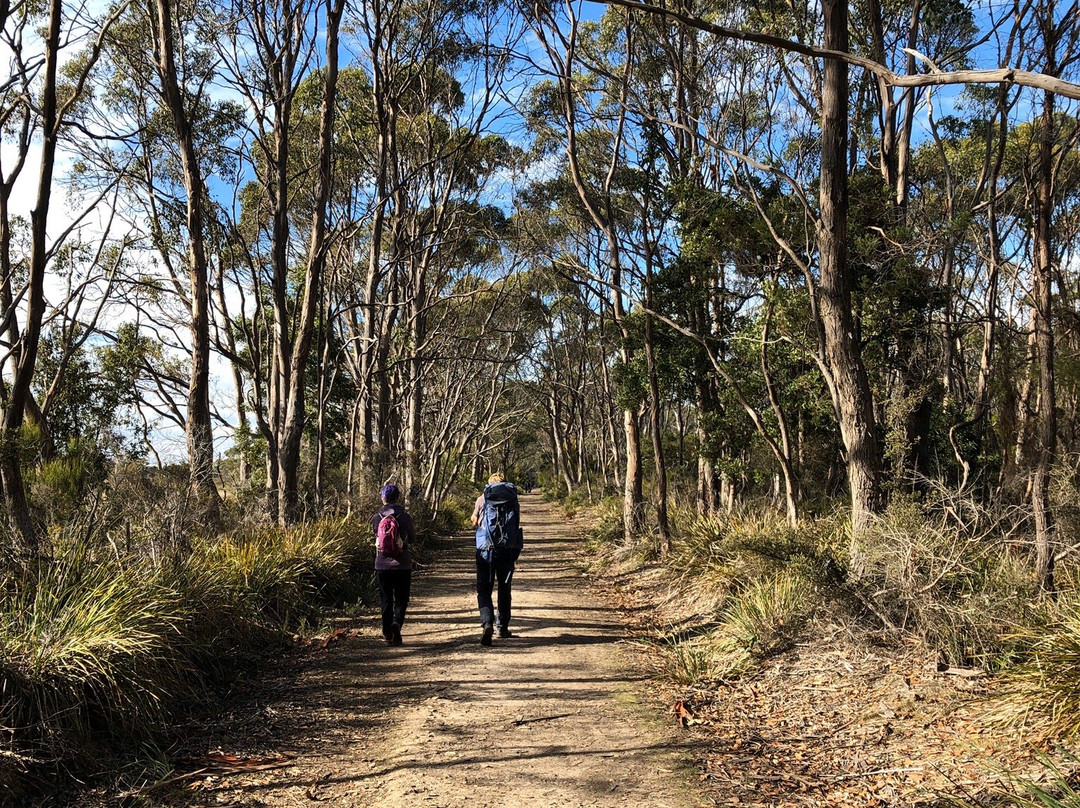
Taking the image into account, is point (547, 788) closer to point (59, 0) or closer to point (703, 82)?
point (59, 0)

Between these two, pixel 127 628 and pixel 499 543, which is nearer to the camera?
pixel 127 628

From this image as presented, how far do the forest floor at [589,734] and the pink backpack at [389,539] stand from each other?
1.03m

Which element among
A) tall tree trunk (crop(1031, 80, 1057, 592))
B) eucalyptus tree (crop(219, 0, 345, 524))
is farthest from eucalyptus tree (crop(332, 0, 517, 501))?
tall tree trunk (crop(1031, 80, 1057, 592))

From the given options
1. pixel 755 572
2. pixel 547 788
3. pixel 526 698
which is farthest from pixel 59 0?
pixel 755 572

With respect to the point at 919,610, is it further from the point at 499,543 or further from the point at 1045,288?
the point at 499,543

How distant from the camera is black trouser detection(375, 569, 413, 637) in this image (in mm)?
8188

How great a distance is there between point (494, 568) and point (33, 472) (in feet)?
26.7

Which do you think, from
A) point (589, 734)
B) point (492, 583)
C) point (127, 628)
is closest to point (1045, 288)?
point (589, 734)

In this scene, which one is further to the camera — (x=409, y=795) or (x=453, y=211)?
(x=453, y=211)

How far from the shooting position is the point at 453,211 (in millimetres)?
21812

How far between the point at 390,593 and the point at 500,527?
1.36 meters

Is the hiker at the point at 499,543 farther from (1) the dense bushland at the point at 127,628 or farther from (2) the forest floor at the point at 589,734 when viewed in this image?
(1) the dense bushland at the point at 127,628

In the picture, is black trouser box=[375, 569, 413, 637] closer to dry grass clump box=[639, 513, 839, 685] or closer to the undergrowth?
the undergrowth

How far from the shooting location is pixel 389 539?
26.4 ft
